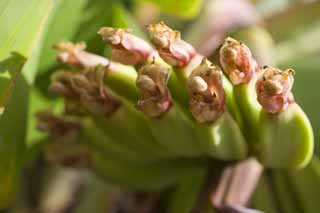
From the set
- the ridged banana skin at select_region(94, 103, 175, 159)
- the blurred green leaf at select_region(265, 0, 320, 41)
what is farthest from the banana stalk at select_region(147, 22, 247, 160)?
the blurred green leaf at select_region(265, 0, 320, 41)

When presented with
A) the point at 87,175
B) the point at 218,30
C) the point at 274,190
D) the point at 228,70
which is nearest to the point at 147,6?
the point at 218,30

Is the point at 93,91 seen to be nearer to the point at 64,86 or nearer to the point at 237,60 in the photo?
the point at 64,86

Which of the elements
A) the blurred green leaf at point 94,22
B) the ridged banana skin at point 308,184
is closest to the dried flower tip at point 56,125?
the blurred green leaf at point 94,22

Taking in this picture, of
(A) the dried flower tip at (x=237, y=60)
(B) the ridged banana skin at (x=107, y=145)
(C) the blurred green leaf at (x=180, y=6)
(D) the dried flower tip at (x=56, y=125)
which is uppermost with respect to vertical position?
(A) the dried flower tip at (x=237, y=60)

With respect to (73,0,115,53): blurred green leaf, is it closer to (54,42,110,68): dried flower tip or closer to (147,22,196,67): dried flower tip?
(54,42,110,68): dried flower tip

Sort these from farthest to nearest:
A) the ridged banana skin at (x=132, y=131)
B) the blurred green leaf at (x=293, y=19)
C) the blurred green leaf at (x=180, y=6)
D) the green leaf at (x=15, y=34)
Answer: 1. the blurred green leaf at (x=293, y=19)
2. the blurred green leaf at (x=180, y=6)
3. the ridged banana skin at (x=132, y=131)
4. the green leaf at (x=15, y=34)

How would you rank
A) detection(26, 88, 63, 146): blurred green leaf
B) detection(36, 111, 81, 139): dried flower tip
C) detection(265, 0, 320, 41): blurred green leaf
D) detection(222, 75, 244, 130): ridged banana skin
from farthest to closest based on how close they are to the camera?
detection(265, 0, 320, 41): blurred green leaf → detection(26, 88, 63, 146): blurred green leaf → detection(36, 111, 81, 139): dried flower tip → detection(222, 75, 244, 130): ridged banana skin

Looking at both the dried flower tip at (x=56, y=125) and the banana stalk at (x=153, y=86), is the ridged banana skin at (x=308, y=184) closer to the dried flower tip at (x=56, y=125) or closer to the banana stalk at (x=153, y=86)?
the banana stalk at (x=153, y=86)
